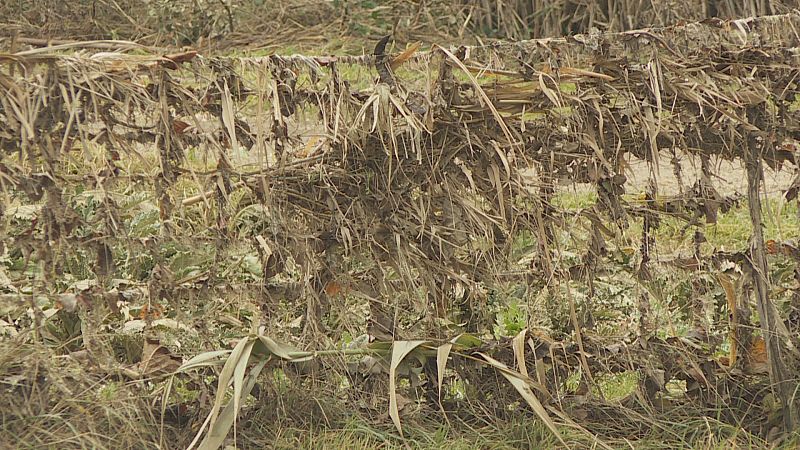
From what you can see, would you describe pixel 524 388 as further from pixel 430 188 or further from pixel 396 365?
pixel 430 188

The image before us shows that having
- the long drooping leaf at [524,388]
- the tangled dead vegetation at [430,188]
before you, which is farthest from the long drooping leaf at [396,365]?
the long drooping leaf at [524,388]

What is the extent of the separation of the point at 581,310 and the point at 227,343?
43.4 inches

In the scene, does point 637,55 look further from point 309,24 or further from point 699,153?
point 309,24

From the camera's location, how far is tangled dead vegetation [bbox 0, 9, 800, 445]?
104 inches

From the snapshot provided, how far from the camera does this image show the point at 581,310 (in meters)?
3.02

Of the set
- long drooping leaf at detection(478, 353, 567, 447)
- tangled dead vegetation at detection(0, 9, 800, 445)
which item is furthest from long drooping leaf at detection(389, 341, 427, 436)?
long drooping leaf at detection(478, 353, 567, 447)

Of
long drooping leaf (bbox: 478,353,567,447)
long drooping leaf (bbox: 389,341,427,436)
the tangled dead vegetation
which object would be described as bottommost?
long drooping leaf (bbox: 478,353,567,447)

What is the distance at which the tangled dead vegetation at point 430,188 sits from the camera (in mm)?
2643

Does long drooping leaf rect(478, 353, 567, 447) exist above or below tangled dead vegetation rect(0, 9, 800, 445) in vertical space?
below

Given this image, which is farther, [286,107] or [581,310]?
[581,310]

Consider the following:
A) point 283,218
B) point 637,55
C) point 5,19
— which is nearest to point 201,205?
point 283,218

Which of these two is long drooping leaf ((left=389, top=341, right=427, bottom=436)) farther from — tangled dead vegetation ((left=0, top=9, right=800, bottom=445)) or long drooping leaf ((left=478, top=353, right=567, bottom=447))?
long drooping leaf ((left=478, top=353, right=567, bottom=447))

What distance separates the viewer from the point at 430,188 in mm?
2797

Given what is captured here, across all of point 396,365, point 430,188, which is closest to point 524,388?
point 396,365
